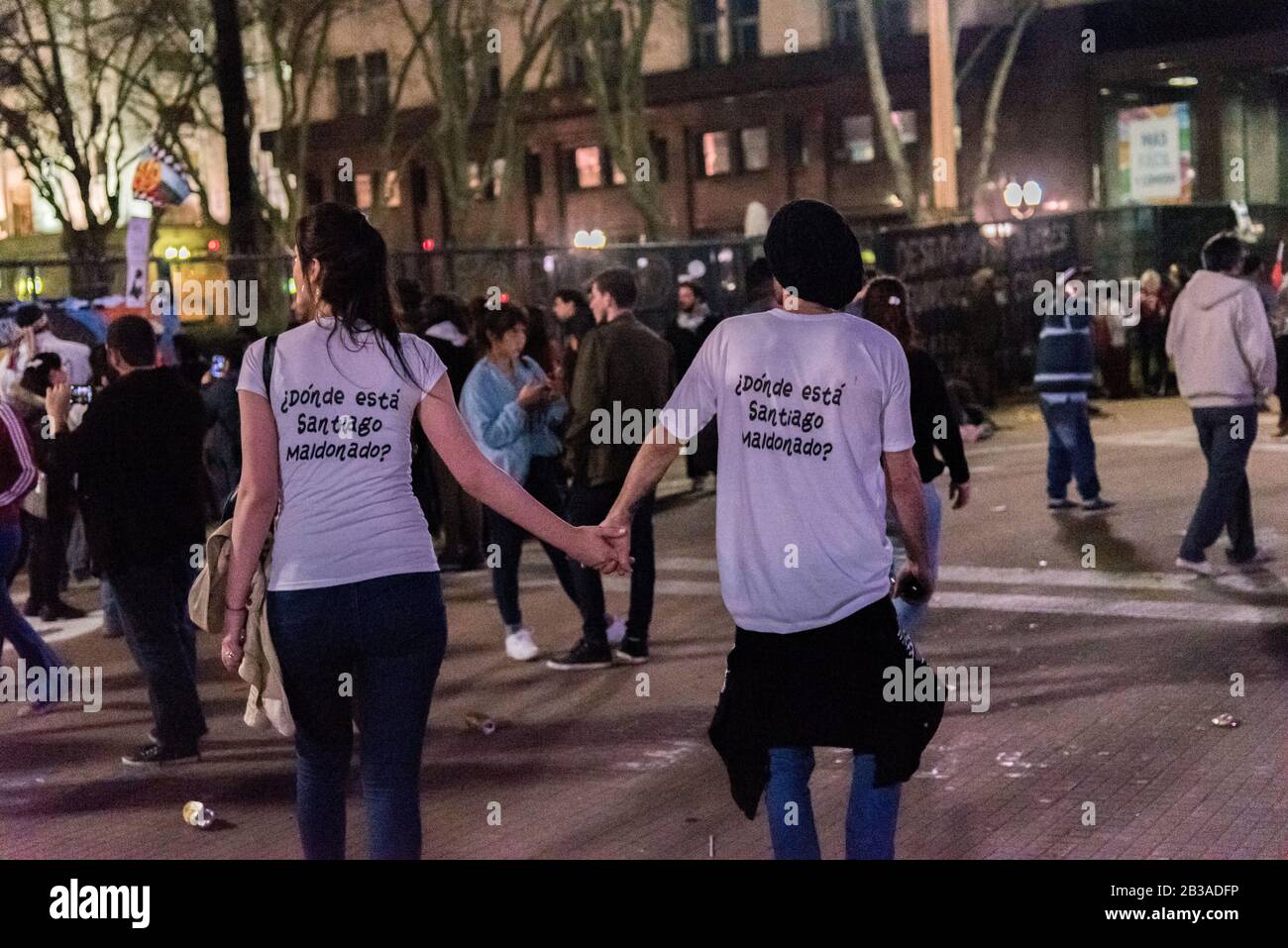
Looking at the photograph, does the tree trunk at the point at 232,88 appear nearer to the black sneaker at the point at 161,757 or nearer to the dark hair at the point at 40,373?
the dark hair at the point at 40,373

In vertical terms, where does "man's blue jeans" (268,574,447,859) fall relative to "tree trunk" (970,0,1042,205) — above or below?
below

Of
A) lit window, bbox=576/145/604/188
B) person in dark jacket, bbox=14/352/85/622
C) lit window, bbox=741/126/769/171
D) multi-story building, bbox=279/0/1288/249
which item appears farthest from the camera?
lit window, bbox=576/145/604/188

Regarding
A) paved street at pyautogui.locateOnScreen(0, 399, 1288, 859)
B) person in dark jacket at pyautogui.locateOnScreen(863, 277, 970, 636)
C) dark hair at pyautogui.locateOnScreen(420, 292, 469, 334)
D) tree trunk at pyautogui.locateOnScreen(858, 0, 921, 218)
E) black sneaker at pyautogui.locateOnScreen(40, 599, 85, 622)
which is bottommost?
paved street at pyautogui.locateOnScreen(0, 399, 1288, 859)

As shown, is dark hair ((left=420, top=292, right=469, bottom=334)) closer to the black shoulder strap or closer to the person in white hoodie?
the person in white hoodie

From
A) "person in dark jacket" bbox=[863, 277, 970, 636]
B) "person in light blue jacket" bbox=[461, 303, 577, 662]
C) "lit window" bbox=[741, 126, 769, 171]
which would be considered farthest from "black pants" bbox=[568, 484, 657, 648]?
"lit window" bbox=[741, 126, 769, 171]

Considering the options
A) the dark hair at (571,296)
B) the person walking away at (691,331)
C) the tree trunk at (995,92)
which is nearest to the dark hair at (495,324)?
the dark hair at (571,296)

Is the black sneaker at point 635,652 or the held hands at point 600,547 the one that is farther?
the black sneaker at point 635,652

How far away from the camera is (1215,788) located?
598 centimetres

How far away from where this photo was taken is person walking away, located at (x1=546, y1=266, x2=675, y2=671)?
835 cm

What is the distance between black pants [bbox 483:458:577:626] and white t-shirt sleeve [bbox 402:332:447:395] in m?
4.19

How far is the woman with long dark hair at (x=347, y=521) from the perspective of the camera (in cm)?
401

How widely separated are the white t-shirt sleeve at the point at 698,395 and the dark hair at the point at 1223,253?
263 inches
